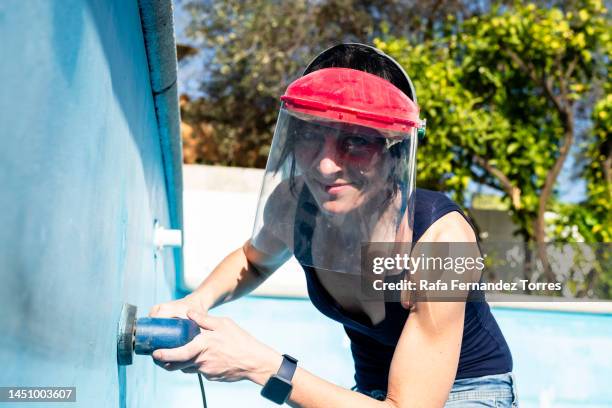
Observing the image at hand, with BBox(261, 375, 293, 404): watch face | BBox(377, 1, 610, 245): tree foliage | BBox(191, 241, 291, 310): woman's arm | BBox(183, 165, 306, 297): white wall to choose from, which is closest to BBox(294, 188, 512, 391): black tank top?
BBox(191, 241, 291, 310): woman's arm

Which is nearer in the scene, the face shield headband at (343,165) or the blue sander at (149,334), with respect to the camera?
the blue sander at (149,334)

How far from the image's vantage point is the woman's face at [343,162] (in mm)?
1613

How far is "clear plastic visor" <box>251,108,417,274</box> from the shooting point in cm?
163

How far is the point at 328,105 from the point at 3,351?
100cm

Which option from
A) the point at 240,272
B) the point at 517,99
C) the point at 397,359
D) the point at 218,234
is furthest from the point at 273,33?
the point at 397,359

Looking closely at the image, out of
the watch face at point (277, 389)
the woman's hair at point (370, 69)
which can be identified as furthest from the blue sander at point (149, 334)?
the woman's hair at point (370, 69)

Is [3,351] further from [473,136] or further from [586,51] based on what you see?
[586,51]

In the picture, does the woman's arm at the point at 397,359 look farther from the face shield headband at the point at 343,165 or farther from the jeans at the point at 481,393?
the jeans at the point at 481,393

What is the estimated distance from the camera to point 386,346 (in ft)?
6.36

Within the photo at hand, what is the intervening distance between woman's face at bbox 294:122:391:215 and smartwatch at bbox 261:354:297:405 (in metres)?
0.42

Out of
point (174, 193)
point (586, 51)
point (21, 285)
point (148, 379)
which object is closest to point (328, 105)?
point (21, 285)

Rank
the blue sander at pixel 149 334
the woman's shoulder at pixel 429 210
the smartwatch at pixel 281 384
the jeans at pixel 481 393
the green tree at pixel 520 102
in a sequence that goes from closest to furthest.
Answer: the blue sander at pixel 149 334 < the smartwatch at pixel 281 384 < the woman's shoulder at pixel 429 210 < the jeans at pixel 481 393 < the green tree at pixel 520 102

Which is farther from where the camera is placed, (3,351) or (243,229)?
(243,229)

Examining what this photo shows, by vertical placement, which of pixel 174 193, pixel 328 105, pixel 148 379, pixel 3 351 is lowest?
pixel 148 379
